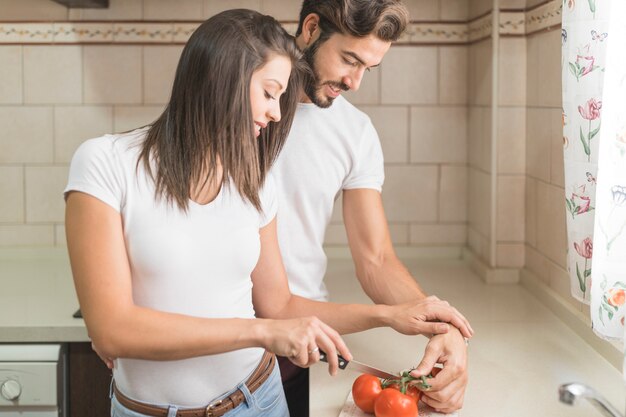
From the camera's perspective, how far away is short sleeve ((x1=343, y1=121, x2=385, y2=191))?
1706 millimetres

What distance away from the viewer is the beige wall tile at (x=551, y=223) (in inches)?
74.3

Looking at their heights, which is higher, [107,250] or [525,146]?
[525,146]

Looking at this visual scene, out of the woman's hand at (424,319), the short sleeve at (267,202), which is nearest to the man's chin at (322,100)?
the short sleeve at (267,202)

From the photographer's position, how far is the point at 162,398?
3.98 feet

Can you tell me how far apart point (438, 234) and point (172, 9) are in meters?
1.03

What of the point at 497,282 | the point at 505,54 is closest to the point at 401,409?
the point at 497,282

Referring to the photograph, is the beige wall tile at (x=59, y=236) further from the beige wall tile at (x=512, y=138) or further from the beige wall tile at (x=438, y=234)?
the beige wall tile at (x=512, y=138)

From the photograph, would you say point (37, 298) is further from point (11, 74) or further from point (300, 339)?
point (300, 339)

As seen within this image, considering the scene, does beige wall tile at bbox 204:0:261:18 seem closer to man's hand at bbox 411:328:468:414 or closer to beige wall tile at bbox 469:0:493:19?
beige wall tile at bbox 469:0:493:19

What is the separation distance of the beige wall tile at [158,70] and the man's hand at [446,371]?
134cm

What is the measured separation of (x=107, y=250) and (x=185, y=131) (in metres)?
0.21

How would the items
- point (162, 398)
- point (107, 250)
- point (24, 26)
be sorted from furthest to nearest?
point (24, 26) → point (162, 398) → point (107, 250)

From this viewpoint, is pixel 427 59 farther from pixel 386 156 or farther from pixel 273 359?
pixel 273 359

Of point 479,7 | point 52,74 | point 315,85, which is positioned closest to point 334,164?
point 315,85
